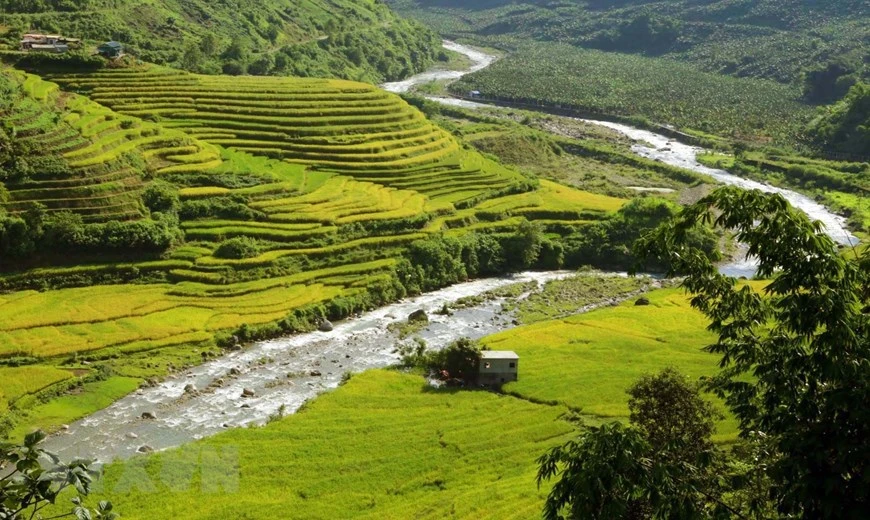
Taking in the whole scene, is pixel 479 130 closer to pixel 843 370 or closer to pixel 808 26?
pixel 843 370

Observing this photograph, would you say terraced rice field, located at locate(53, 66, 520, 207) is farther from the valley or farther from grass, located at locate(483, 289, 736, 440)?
grass, located at locate(483, 289, 736, 440)

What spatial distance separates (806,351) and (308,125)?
69.8 metres

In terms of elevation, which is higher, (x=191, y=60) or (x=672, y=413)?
(x=191, y=60)

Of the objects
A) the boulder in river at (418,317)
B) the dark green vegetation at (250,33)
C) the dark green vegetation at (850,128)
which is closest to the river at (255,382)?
the boulder in river at (418,317)

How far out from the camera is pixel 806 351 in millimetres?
11516

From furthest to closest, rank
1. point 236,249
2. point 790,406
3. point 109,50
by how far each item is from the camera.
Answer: point 109,50, point 236,249, point 790,406

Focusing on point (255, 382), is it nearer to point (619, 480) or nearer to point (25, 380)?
point (25, 380)

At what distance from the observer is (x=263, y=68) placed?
110 metres

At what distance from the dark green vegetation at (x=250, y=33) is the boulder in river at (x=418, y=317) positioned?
2185 inches

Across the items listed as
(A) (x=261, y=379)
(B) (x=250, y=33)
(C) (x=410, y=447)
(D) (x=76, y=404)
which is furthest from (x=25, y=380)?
(B) (x=250, y=33)

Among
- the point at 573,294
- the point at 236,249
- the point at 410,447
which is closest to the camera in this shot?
the point at 410,447

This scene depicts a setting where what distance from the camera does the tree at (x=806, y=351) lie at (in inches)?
390

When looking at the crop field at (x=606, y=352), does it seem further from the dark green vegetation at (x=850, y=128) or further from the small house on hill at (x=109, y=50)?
the dark green vegetation at (x=850, y=128)

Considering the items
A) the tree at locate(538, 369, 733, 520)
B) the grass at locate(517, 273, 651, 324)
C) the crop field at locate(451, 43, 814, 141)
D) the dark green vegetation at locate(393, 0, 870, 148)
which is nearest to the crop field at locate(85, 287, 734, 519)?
the grass at locate(517, 273, 651, 324)
